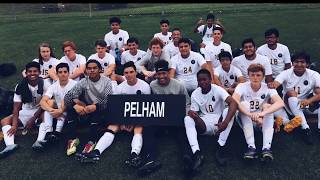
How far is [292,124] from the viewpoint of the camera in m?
7.74

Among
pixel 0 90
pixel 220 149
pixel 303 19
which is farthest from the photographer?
pixel 303 19

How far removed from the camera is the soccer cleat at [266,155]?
677 centimetres

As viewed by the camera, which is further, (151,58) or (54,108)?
(151,58)

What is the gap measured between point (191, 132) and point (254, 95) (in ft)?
5.21

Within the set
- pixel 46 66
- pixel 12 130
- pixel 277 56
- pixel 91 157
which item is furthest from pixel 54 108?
pixel 277 56

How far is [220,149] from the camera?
7230mm

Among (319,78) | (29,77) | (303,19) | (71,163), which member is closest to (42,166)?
(71,163)

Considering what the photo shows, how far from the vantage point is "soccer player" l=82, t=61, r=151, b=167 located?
7.19 m

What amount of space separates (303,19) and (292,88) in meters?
16.2

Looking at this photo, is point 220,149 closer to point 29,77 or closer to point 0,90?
point 29,77

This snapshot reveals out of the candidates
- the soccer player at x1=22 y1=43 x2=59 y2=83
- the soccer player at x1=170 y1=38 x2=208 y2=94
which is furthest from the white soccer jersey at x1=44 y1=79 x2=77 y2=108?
the soccer player at x1=170 y1=38 x2=208 y2=94

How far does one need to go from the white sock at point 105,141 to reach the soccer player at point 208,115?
167cm

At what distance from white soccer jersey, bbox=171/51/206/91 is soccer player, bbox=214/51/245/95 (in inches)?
26.2

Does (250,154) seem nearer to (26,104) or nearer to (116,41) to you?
(26,104)
